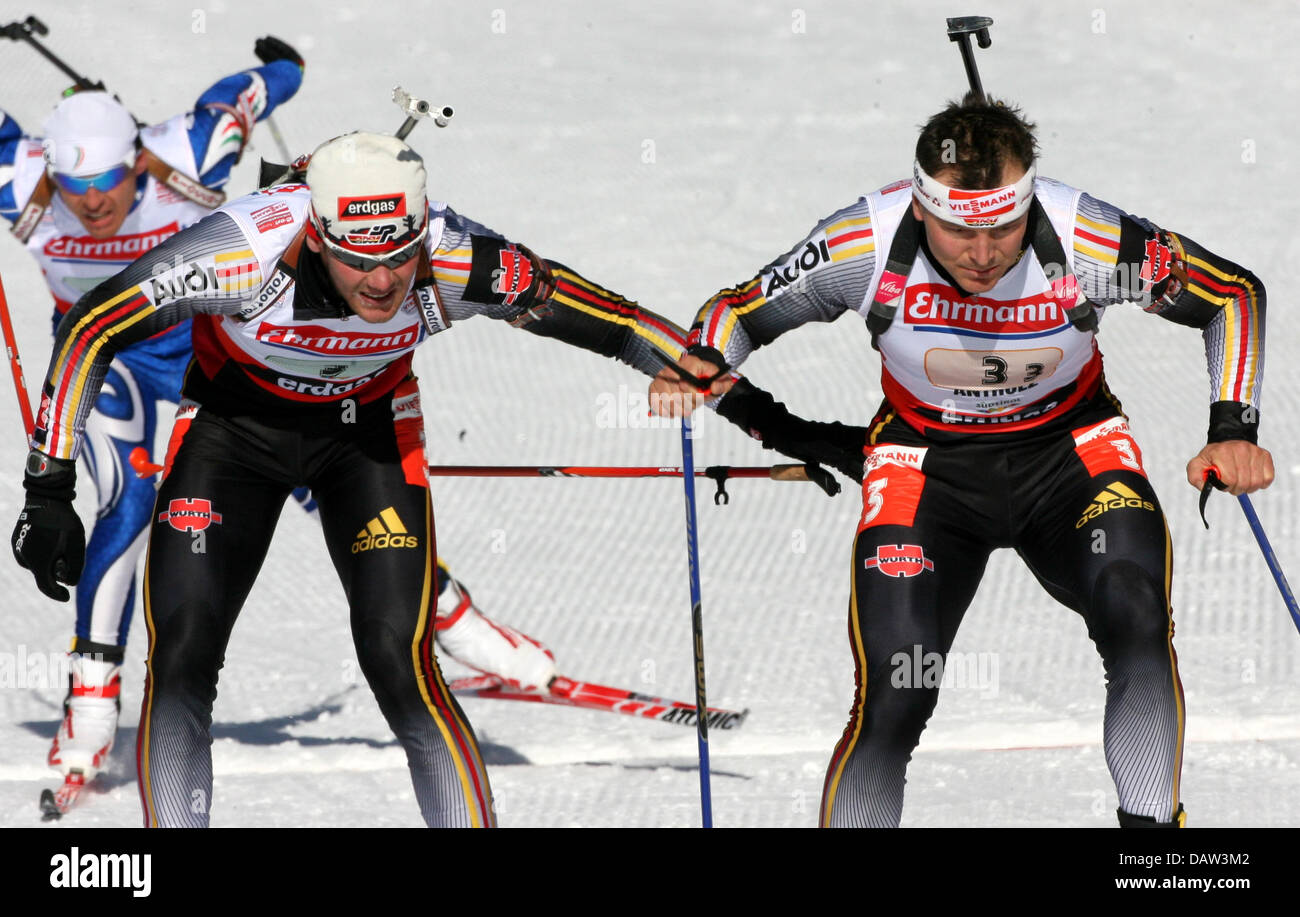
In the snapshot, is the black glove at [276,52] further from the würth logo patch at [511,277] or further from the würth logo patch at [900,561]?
the würth logo patch at [900,561]

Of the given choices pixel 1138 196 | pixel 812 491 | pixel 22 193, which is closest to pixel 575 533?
pixel 812 491

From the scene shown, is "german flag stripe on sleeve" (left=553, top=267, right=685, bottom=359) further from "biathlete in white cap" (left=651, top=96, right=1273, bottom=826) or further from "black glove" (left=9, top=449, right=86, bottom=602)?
"black glove" (left=9, top=449, right=86, bottom=602)

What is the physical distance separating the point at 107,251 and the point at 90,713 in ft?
4.92

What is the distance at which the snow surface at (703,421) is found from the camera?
19.9ft

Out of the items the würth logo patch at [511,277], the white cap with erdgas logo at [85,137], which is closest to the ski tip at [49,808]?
the white cap with erdgas logo at [85,137]

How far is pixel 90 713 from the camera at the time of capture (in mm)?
6031

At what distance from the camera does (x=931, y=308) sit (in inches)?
Answer: 174

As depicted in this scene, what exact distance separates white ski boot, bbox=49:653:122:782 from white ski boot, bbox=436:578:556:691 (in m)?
1.07

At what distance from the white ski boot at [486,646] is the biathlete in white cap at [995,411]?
6.31 feet

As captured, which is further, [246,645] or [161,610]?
[246,645]

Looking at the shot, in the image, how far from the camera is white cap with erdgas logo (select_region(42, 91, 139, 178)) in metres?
5.96

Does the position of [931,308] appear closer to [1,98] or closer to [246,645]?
[246,645]

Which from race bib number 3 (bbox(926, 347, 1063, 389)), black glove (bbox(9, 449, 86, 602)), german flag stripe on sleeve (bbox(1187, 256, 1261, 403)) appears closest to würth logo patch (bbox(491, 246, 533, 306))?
race bib number 3 (bbox(926, 347, 1063, 389))

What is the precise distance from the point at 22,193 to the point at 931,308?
10.7ft
